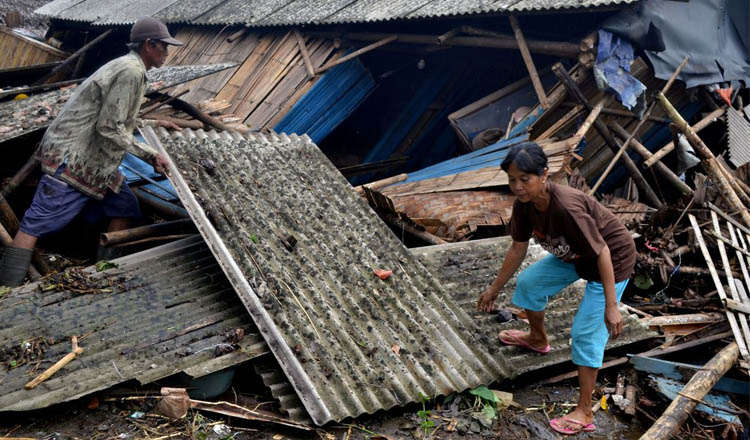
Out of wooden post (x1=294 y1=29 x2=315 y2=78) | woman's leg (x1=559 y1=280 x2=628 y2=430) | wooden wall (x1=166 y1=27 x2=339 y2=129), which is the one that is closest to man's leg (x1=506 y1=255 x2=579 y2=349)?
woman's leg (x1=559 y1=280 x2=628 y2=430)

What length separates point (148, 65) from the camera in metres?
4.42

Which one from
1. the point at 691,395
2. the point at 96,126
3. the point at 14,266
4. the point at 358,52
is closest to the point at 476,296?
the point at 691,395

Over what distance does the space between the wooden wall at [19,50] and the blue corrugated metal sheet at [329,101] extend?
21.0ft

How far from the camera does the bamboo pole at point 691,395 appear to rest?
3.14 meters

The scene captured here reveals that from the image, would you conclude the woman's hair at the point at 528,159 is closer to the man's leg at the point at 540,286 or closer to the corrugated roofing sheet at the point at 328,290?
the man's leg at the point at 540,286

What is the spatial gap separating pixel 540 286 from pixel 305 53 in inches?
255

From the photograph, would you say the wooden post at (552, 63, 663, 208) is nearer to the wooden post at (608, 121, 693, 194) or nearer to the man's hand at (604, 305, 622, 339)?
the wooden post at (608, 121, 693, 194)

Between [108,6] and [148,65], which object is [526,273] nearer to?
[148,65]

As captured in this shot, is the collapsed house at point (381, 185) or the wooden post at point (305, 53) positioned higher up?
the wooden post at point (305, 53)

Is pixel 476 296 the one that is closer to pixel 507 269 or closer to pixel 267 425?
pixel 507 269

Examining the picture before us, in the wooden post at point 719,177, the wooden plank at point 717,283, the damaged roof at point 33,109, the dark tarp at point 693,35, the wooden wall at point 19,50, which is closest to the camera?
the wooden plank at point 717,283

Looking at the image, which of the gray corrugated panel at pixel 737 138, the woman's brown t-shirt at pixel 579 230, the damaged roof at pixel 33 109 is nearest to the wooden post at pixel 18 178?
the damaged roof at pixel 33 109

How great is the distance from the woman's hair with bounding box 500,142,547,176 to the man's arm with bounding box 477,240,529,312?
687mm

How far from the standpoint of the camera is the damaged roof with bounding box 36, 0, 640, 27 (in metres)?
7.09
